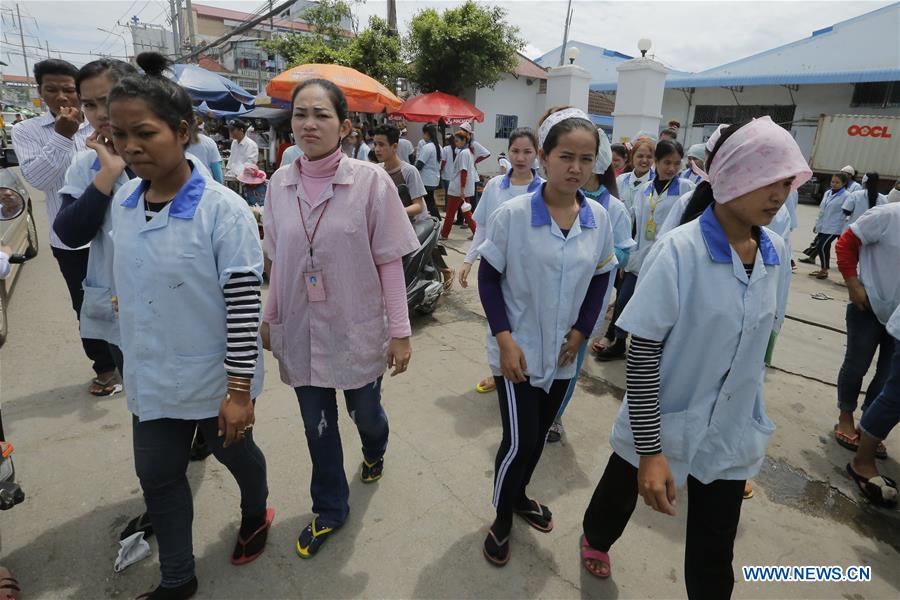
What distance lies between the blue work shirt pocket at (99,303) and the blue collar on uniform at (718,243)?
2434 mm

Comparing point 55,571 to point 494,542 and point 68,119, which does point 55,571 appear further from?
point 68,119

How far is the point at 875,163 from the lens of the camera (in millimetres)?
18188

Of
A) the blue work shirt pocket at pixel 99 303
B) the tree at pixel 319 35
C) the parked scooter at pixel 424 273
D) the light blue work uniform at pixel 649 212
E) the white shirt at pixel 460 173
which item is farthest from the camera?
the tree at pixel 319 35

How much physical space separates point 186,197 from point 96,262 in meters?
1.02

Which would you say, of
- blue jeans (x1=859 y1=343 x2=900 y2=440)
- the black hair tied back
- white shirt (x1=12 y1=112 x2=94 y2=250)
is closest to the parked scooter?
white shirt (x1=12 y1=112 x2=94 y2=250)

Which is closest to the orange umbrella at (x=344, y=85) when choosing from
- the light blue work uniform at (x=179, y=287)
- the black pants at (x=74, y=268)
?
the black pants at (x=74, y=268)

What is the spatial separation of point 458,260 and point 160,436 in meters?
5.95

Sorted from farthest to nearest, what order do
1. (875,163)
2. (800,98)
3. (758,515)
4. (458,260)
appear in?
(800,98) → (875,163) → (458,260) → (758,515)

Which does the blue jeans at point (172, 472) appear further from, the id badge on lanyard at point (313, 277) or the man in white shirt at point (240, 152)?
the man in white shirt at point (240, 152)

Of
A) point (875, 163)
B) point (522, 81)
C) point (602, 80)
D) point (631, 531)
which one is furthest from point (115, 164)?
point (602, 80)

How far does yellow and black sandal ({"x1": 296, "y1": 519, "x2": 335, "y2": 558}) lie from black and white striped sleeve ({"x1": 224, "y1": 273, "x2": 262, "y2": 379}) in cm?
93

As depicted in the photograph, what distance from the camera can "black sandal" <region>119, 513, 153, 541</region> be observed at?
2.23m

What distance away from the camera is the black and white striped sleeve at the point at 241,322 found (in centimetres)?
165

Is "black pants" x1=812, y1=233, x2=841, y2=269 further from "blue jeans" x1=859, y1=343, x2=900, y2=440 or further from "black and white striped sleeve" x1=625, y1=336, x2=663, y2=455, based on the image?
"black and white striped sleeve" x1=625, y1=336, x2=663, y2=455
